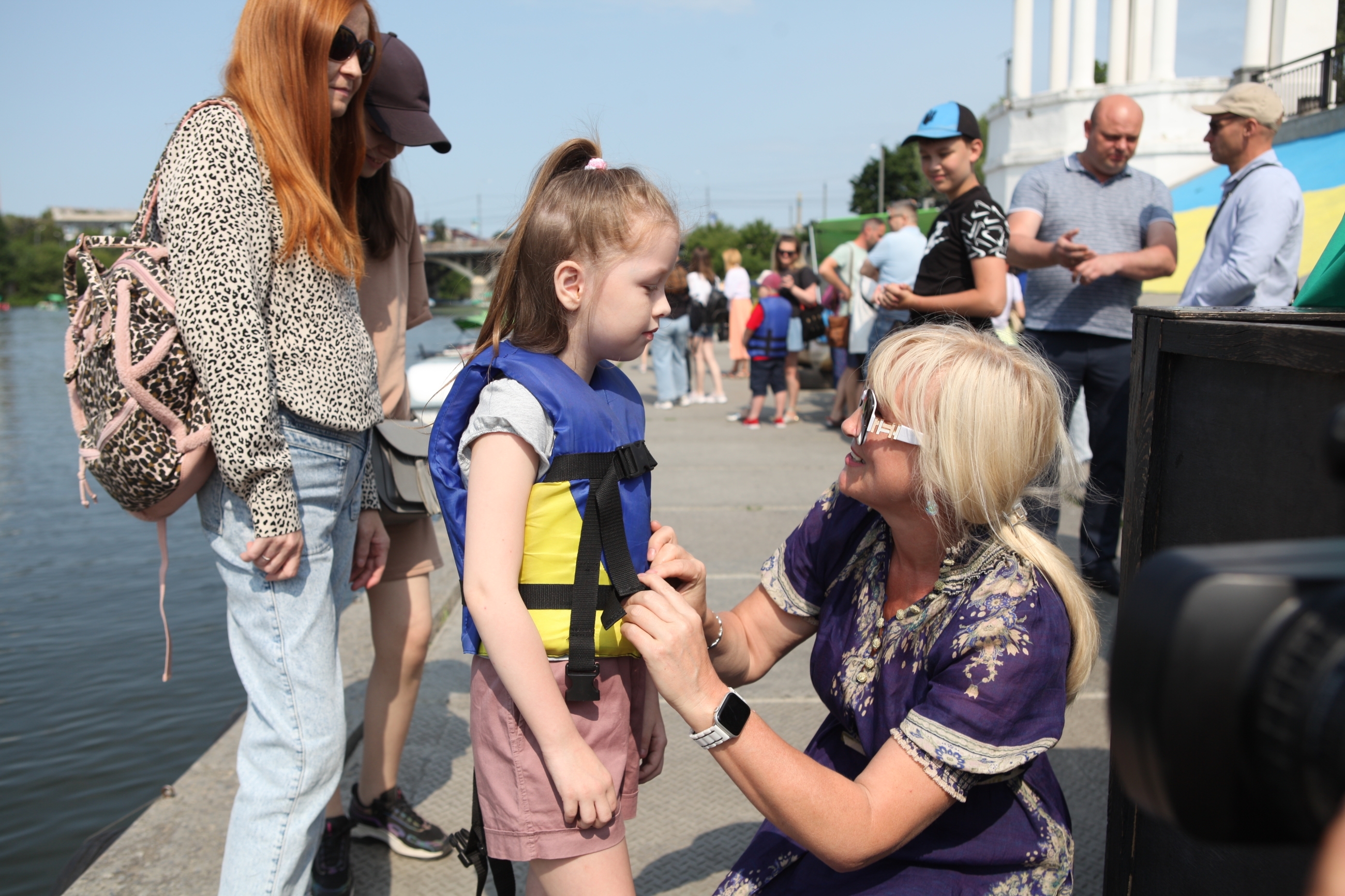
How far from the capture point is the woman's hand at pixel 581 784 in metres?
1.64

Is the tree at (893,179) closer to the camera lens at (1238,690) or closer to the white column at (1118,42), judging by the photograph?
the white column at (1118,42)

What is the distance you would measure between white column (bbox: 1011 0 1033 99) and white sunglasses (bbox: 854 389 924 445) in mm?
35558

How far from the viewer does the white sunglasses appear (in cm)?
176

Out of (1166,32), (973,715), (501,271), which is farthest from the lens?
(1166,32)

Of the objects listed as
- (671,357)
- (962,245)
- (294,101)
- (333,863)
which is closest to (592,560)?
(294,101)

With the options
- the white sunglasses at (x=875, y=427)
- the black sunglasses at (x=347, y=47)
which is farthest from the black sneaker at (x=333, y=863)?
the black sunglasses at (x=347, y=47)

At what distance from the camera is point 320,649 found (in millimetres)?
2125

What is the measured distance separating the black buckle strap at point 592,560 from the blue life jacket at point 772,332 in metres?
8.48

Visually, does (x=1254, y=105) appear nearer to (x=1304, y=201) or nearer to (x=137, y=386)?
(x=1304, y=201)

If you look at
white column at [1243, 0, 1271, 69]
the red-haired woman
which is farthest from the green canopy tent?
white column at [1243, 0, 1271, 69]

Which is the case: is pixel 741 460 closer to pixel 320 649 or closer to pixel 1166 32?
pixel 320 649

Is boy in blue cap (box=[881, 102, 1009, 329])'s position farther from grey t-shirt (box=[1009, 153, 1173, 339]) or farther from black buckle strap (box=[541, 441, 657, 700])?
black buckle strap (box=[541, 441, 657, 700])

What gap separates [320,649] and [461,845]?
1.66ft

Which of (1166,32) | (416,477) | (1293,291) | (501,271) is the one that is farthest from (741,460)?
(1166,32)
